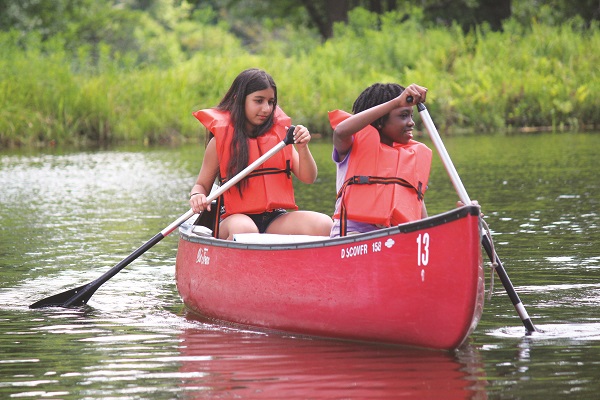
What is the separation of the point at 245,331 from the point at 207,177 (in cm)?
111

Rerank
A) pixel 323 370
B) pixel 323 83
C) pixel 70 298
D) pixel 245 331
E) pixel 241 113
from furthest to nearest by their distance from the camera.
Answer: pixel 323 83
pixel 70 298
pixel 241 113
pixel 245 331
pixel 323 370

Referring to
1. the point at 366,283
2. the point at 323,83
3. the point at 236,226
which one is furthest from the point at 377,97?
the point at 323,83

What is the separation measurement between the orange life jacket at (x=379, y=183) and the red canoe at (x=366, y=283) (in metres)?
0.33

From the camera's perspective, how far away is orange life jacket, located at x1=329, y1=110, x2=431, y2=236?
541 centimetres

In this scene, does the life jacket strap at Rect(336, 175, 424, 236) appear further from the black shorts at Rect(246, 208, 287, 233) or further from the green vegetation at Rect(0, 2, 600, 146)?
the green vegetation at Rect(0, 2, 600, 146)

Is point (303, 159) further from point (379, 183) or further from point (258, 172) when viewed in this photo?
point (379, 183)

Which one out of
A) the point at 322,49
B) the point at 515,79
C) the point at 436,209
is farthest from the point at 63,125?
the point at 436,209

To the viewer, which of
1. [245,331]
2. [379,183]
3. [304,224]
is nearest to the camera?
[379,183]

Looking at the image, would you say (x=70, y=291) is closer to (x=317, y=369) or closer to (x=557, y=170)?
(x=317, y=369)

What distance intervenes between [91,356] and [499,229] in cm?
456

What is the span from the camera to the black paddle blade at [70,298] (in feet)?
21.7

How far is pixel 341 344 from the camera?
5.25 meters

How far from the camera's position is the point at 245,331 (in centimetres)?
576

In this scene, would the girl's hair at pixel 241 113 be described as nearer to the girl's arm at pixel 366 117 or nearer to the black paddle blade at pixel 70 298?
the girl's arm at pixel 366 117
